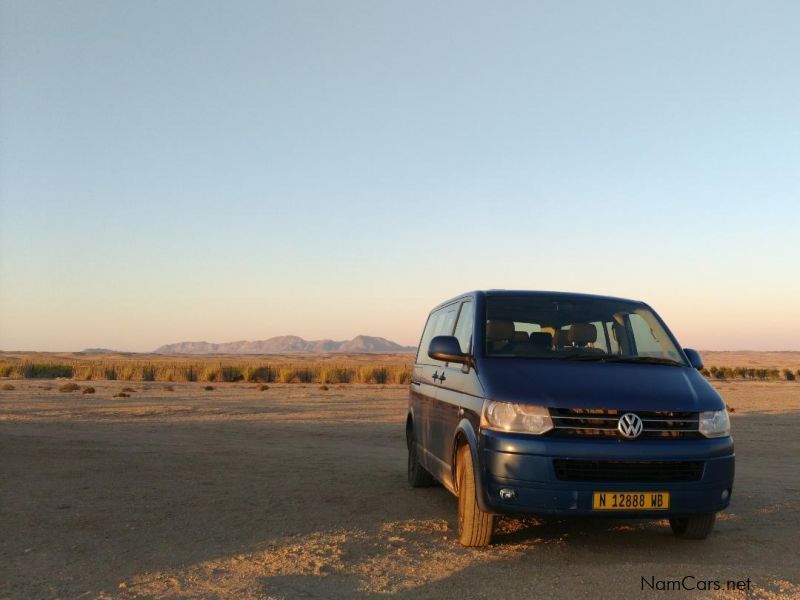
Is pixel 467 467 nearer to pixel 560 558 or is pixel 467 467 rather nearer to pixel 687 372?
pixel 560 558

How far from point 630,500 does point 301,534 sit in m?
2.79

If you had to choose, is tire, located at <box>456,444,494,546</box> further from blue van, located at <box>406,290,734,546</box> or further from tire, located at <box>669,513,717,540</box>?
tire, located at <box>669,513,717,540</box>

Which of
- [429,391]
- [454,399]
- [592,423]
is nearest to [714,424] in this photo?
[592,423]

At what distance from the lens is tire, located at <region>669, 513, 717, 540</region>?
607 centimetres

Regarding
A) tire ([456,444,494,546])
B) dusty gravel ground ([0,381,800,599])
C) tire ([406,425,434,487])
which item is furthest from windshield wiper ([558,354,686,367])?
tire ([406,425,434,487])

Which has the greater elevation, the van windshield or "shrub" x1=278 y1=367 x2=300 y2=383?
the van windshield

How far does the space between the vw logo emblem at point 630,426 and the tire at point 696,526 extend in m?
1.18

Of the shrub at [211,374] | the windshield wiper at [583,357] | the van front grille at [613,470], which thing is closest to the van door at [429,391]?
the windshield wiper at [583,357]

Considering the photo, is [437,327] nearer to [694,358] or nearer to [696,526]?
[694,358]

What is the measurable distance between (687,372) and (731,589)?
1.98 meters

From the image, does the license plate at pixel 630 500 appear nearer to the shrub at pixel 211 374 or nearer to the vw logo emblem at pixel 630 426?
the vw logo emblem at pixel 630 426

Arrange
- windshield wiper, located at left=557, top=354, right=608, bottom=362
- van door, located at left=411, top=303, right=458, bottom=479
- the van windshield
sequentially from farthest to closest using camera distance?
van door, located at left=411, top=303, right=458, bottom=479 → the van windshield → windshield wiper, located at left=557, top=354, right=608, bottom=362

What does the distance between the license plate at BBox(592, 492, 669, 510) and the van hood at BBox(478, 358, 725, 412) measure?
62 centimetres

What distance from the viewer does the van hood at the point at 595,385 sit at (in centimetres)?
550
